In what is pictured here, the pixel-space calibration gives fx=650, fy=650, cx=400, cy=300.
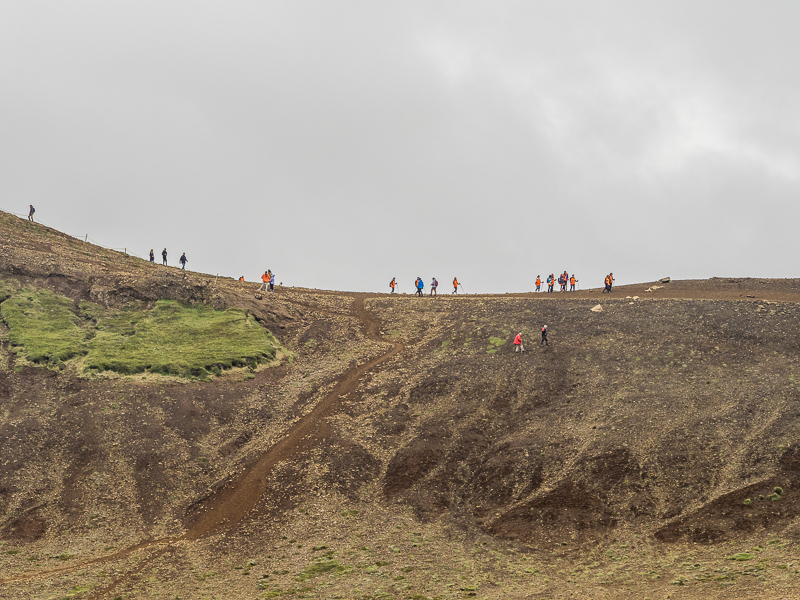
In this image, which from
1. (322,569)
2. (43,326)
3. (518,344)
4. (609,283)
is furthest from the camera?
(609,283)

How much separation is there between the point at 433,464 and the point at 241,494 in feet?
32.2

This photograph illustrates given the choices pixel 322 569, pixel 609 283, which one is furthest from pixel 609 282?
pixel 322 569

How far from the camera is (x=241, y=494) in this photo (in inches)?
1266

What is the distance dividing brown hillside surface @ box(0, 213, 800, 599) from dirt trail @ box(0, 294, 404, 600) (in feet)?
0.37

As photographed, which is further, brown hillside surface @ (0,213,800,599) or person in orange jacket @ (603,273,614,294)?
person in orange jacket @ (603,273,614,294)

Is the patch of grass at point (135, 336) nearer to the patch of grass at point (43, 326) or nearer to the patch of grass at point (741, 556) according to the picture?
the patch of grass at point (43, 326)

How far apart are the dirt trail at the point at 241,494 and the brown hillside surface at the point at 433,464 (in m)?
0.11

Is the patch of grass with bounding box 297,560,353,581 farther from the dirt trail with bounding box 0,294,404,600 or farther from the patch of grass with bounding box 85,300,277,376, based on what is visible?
the patch of grass with bounding box 85,300,277,376

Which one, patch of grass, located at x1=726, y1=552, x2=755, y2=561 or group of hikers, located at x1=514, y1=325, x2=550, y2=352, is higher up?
group of hikers, located at x1=514, y1=325, x2=550, y2=352

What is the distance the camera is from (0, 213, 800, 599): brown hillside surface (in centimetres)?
2428

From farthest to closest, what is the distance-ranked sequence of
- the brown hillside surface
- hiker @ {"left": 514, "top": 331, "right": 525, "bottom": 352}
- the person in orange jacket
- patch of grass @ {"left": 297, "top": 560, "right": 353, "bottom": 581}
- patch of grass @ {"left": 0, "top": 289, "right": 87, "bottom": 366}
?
the person in orange jacket < hiker @ {"left": 514, "top": 331, "right": 525, "bottom": 352} < patch of grass @ {"left": 0, "top": 289, "right": 87, "bottom": 366} < patch of grass @ {"left": 297, "top": 560, "right": 353, "bottom": 581} < the brown hillside surface

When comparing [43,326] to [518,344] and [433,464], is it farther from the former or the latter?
[518,344]

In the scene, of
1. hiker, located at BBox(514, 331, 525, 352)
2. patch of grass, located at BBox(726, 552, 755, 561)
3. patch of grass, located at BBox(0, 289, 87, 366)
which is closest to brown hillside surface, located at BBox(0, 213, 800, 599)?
patch of grass, located at BBox(726, 552, 755, 561)

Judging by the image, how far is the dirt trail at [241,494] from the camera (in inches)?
1037
